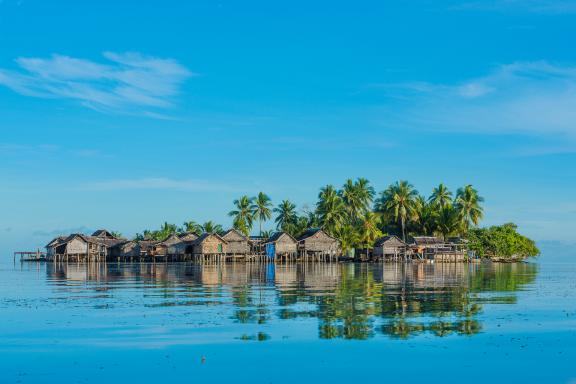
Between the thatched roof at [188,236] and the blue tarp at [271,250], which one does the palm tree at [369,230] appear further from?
the thatched roof at [188,236]

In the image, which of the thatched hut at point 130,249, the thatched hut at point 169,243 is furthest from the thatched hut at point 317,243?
the thatched hut at point 130,249

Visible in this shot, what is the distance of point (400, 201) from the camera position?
325 ft

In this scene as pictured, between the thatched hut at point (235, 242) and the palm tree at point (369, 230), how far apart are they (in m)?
18.2

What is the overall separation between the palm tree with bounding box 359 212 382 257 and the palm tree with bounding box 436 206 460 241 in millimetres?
10412

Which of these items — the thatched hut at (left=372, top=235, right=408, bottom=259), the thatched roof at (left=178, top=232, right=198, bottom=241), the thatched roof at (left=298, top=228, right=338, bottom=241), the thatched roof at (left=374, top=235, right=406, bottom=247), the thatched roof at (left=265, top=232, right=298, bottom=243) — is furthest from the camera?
the thatched roof at (left=178, top=232, right=198, bottom=241)

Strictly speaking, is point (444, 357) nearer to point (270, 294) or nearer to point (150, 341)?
point (150, 341)

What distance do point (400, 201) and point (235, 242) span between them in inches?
1048

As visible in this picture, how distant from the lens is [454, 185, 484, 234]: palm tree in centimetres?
9781

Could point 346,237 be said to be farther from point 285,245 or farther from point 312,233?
point 285,245

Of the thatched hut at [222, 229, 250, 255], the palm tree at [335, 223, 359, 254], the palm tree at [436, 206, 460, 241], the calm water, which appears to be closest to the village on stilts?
the thatched hut at [222, 229, 250, 255]

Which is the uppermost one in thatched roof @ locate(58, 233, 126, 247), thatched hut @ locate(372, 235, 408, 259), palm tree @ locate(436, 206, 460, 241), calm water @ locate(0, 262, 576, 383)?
palm tree @ locate(436, 206, 460, 241)

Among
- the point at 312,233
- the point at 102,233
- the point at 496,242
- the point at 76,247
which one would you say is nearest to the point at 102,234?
the point at 102,233

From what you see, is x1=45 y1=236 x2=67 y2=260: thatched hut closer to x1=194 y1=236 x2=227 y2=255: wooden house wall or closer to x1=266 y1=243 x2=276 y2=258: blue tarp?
x1=194 y1=236 x2=227 y2=255: wooden house wall

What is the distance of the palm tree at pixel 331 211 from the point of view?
3826 inches
